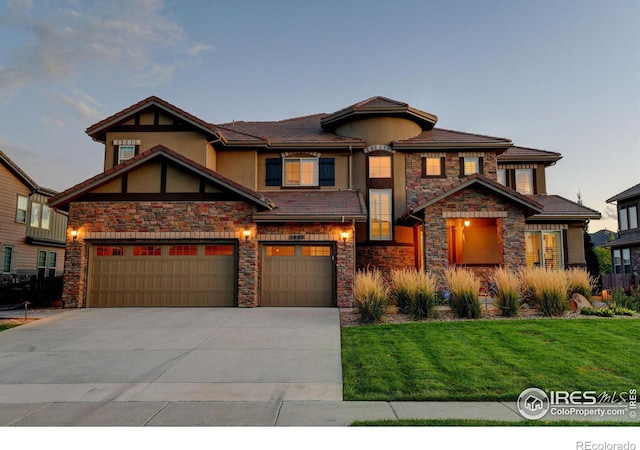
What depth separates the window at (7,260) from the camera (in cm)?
2016

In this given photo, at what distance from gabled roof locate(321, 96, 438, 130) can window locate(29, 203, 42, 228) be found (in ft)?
56.5

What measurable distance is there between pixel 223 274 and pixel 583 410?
10.9m

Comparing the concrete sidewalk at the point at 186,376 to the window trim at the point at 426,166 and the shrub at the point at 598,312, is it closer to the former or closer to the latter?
the shrub at the point at 598,312

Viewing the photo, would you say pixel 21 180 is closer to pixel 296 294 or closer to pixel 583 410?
pixel 296 294

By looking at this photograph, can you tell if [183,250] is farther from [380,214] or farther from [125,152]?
[380,214]

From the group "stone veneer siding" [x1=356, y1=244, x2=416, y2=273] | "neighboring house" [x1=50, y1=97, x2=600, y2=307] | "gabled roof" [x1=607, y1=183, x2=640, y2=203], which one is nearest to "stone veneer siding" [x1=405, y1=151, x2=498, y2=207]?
"neighboring house" [x1=50, y1=97, x2=600, y2=307]

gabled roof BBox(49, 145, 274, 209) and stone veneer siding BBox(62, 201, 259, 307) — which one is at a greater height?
gabled roof BBox(49, 145, 274, 209)

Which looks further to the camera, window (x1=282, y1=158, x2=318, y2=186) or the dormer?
window (x1=282, y1=158, x2=318, y2=186)

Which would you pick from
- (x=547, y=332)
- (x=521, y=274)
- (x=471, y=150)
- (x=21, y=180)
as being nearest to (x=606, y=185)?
(x=471, y=150)

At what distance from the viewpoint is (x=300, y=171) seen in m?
17.8

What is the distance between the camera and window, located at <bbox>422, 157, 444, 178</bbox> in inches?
708

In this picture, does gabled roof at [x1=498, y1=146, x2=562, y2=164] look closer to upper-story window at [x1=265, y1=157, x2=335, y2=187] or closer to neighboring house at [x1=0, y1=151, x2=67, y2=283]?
upper-story window at [x1=265, y1=157, x2=335, y2=187]

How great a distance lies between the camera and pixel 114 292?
1371 cm

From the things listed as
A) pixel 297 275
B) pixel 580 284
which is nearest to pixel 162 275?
pixel 297 275
